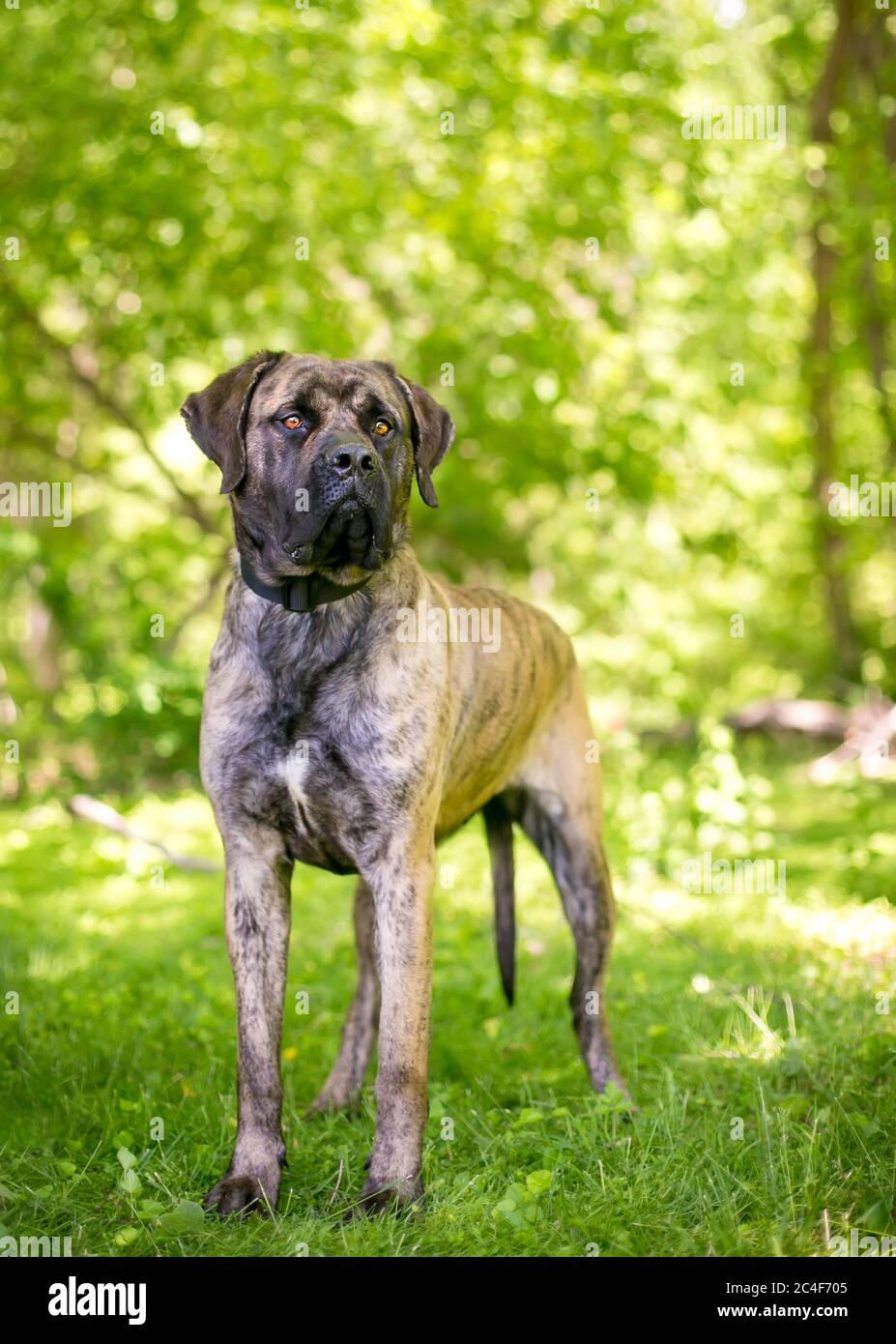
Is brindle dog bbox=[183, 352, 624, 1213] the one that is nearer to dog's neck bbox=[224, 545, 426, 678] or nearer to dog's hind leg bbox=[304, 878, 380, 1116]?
dog's neck bbox=[224, 545, 426, 678]

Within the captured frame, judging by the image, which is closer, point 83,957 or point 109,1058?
point 109,1058

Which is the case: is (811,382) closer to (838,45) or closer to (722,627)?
(838,45)

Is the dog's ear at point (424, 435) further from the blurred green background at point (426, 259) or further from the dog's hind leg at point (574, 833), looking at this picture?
the blurred green background at point (426, 259)

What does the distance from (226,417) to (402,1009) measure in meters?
1.72

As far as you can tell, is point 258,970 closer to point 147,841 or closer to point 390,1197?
point 390,1197

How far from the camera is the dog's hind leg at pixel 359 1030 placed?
13.6 ft

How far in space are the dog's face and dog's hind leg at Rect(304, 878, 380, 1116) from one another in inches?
49.7

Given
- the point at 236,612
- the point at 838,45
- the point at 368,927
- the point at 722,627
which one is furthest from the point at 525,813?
the point at 722,627

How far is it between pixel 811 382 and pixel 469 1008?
33.3ft

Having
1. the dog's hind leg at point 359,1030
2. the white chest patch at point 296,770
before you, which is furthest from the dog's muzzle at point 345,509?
→ the dog's hind leg at point 359,1030

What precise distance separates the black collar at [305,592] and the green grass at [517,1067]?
5.08ft

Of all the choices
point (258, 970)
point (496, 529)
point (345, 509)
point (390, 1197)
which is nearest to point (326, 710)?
point (345, 509)

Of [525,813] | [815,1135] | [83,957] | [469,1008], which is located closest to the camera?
[815,1135]

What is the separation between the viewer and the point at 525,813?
4.64 m
